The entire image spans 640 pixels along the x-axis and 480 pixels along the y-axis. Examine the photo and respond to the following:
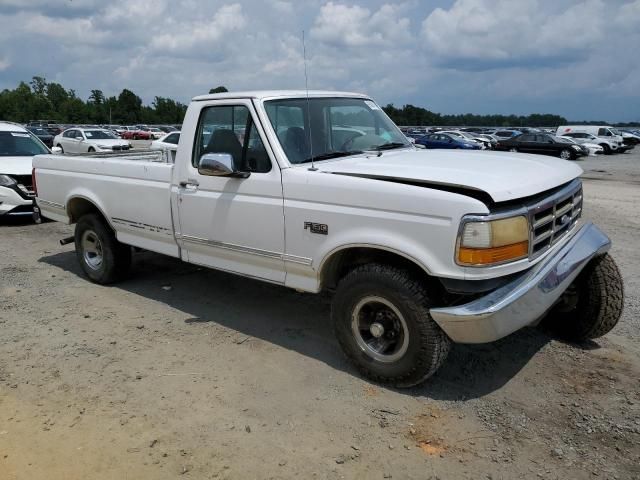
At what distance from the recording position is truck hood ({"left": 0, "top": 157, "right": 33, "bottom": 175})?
9688mm

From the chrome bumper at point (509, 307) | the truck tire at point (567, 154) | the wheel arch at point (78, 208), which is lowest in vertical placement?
the truck tire at point (567, 154)

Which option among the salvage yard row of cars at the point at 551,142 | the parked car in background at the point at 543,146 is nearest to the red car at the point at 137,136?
the salvage yard row of cars at the point at 551,142

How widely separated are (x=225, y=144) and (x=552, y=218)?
8.56ft

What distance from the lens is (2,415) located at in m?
3.59

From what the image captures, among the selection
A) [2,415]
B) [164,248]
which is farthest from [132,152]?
[2,415]

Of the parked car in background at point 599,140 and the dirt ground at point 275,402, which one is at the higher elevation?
the parked car in background at point 599,140

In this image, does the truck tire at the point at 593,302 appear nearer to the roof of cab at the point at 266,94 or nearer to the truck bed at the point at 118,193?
the roof of cab at the point at 266,94

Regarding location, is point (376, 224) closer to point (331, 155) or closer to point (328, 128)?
point (331, 155)

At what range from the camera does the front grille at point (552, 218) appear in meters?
3.47

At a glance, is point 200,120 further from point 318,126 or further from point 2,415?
point 2,415

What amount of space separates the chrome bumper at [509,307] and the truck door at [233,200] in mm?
1477

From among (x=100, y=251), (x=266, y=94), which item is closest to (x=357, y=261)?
(x=266, y=94)

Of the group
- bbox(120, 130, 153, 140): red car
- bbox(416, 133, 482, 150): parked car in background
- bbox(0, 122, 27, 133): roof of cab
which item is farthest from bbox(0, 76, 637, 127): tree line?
bbox(0, 122, 27, 133): roof of cab

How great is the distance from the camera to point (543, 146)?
108 ft
